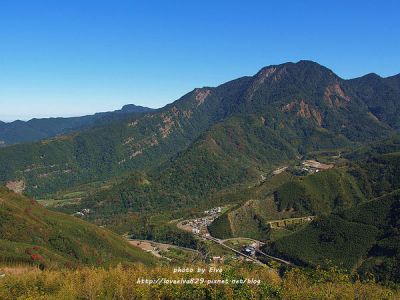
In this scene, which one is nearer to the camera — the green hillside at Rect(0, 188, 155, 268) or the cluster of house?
the green hillside at Rect(0, 188, 155, 268)

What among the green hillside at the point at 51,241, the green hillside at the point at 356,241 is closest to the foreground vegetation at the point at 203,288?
the green hillside at the point at 51,241

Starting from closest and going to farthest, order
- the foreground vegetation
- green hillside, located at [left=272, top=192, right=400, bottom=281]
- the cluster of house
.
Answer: the foreground vegetation → green hillside, located at [left=272, top=192, right=400, bottom=281] → the cluster of house

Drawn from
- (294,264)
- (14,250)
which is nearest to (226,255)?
(294,264)

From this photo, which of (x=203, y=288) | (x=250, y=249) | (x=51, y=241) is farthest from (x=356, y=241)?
(x=51, y=241)

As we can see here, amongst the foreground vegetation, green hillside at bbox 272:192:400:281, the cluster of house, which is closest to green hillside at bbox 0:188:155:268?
the cluster of house

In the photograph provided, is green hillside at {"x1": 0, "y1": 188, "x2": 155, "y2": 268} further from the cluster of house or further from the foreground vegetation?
the foreground vegetation

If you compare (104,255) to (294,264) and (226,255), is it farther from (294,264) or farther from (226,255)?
(294,264)
